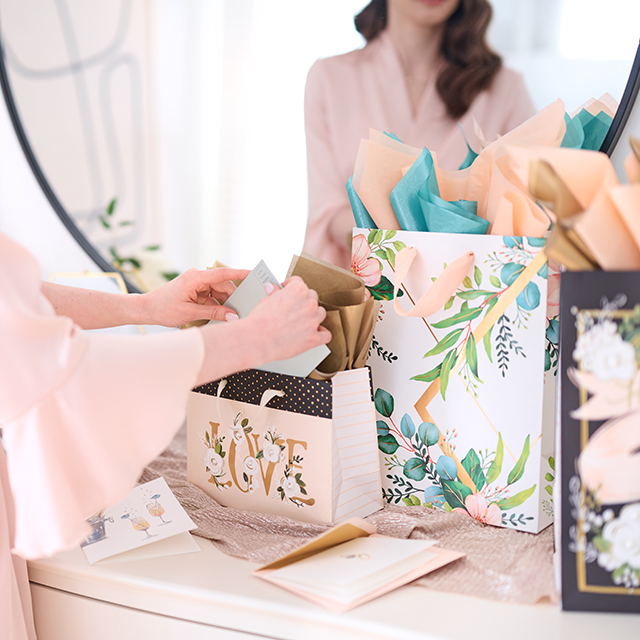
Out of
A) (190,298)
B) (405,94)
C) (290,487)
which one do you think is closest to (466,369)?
(290,487)

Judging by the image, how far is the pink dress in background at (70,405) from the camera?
0.43 metres

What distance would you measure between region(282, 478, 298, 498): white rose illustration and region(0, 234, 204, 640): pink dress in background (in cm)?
19

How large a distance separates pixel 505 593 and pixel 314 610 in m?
0.16

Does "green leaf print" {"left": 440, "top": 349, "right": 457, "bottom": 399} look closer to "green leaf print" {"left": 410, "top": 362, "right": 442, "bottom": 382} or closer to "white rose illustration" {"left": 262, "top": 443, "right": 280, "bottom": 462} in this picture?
"green leaf print" {"left": 410, "top": 362, "right": 442, "bottom": 382}

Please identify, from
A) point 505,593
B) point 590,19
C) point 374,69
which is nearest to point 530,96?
point 590,19

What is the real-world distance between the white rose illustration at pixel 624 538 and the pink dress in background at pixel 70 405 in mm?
352

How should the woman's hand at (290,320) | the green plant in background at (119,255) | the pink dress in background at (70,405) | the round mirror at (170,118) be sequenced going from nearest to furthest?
A: 1. the pink dress in background at (70,405)
2. the woman's hand at (290,320)
3. the round mirror at (170,118)
4. the green plant in background at (119,255)

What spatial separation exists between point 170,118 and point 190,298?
483mm

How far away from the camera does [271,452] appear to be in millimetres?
632

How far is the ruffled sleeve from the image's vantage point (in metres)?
0.43

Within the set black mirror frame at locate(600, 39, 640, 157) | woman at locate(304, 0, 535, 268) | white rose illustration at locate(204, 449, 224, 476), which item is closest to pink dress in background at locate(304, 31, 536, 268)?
woman at locate(304, 0, 535, 268)

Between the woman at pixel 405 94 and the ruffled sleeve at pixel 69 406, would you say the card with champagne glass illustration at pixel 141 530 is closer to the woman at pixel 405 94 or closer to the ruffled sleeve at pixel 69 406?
the ruffled sleeve at pixel 69 406

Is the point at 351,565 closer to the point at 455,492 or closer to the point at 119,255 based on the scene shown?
the point at 455,492

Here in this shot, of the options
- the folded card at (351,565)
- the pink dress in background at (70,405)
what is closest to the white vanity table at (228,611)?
the folded card at (351,565)
